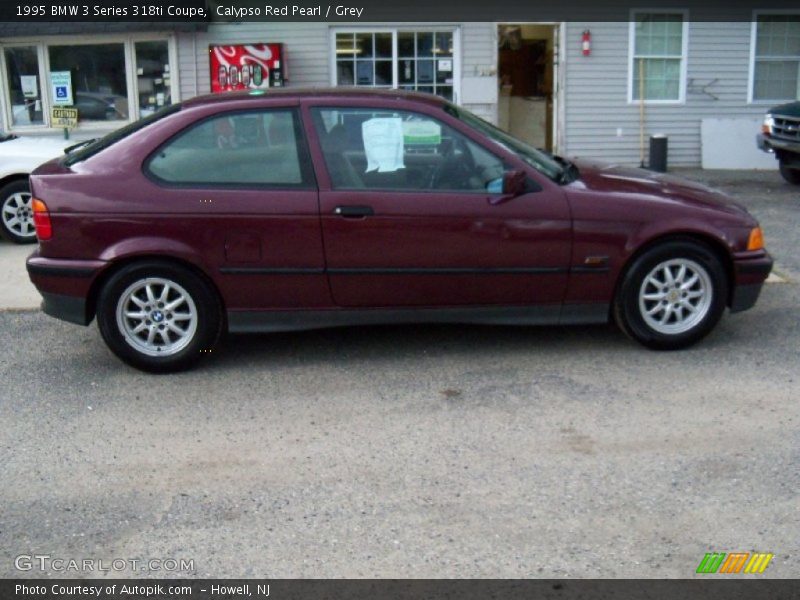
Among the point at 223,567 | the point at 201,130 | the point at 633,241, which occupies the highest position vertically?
the point at 201,130

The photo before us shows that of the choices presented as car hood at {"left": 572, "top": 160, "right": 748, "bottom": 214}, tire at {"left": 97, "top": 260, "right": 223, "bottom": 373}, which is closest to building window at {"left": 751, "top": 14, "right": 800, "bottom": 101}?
car hood at {"left": 572, "top": 160, "right": 748, "bottom": 214}

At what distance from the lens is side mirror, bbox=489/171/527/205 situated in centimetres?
593

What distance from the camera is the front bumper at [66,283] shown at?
5.89m

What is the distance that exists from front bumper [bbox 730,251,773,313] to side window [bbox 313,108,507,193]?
5.23 feet

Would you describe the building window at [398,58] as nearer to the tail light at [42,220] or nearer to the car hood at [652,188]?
the car hood at [652,188]

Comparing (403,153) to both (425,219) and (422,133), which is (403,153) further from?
(425,219)

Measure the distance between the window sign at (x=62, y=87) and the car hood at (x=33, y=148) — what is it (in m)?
4.59

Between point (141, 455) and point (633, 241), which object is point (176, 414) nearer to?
point (141, 455)

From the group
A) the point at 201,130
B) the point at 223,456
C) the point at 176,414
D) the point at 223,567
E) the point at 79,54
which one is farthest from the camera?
the point at 79,54

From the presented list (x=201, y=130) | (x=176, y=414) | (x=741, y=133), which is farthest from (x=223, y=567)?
(x=741, y=133)

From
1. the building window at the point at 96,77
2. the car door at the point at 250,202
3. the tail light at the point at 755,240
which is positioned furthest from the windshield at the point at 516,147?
the building window at the point at 96,77

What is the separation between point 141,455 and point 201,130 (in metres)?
2.10

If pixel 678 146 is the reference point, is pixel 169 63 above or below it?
above

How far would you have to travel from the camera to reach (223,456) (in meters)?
4.89
